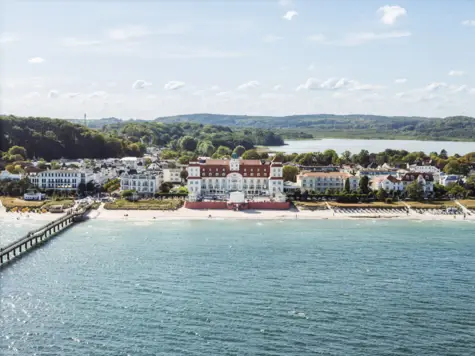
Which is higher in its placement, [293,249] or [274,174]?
[274,174]

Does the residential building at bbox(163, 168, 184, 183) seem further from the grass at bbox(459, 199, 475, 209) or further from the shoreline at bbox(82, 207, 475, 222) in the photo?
the grass at bbox(459, 199, 475, 209)

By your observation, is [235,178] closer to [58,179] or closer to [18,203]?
[58,179]

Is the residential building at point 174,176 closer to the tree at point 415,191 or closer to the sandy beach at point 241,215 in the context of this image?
the sandy beach at point 241,215

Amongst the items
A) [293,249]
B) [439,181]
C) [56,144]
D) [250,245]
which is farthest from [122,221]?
[56,144]

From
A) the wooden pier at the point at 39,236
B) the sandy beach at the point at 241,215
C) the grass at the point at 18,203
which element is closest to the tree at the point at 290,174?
the sandy beach at the point at 241,215

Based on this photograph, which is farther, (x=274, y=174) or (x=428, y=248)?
(x=274, y=174)

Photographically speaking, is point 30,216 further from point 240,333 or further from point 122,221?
point 240,333

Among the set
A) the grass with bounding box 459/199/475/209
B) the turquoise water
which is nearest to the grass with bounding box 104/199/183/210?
the turquoise water

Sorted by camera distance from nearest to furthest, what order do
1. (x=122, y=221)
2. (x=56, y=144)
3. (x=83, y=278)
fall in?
1. (x=83, y=278)
2. (x=122, y=221)
3. (x=56, y=144)
